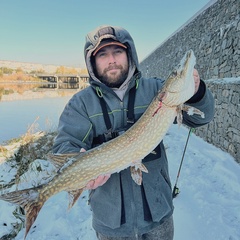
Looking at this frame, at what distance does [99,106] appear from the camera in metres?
1.91

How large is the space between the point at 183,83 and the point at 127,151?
0.63m

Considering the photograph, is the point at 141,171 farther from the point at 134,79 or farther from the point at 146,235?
the point at 134,79

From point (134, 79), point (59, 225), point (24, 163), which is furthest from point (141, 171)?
point (24, 163)

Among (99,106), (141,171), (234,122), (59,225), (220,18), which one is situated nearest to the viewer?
(141,171)

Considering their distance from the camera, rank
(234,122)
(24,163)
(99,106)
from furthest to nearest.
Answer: (24,163) < (234,122) < (99,106)

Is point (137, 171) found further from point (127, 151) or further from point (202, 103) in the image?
point (202, 103)


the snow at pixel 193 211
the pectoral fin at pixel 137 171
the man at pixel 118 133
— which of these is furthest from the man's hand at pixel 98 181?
the snow at pixel 193 211

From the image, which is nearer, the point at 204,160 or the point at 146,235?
the point at 146,235

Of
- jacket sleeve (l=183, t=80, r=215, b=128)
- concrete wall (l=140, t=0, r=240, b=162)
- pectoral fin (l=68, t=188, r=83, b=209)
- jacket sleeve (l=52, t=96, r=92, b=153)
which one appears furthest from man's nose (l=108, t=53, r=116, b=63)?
concrete wall (l=140, t=0, r=240, b=162)

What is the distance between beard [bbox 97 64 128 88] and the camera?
6.68 feet

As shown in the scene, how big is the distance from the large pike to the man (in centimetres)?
8

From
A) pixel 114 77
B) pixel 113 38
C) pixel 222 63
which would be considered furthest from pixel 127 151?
pixel 222 63

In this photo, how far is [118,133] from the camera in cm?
193

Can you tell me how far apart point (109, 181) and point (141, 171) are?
0.26m
